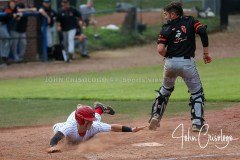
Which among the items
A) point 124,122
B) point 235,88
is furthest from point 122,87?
point 124,122

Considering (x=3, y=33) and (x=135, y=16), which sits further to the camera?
(x=135, y=16)

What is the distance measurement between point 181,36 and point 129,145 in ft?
6.36

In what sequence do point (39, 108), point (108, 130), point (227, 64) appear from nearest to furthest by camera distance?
point (108, 130), point (39, 108), point (227, 64)

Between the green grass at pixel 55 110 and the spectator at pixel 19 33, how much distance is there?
7347 mm

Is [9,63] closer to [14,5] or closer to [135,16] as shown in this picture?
[14,5]

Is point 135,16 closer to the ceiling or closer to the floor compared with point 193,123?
closer to the floor

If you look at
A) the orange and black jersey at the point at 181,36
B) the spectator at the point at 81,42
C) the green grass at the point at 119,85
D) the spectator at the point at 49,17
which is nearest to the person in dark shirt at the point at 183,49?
the orange and black jersey at the point at 181,36

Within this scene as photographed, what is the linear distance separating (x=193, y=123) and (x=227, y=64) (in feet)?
37.3

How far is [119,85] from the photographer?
730 inches

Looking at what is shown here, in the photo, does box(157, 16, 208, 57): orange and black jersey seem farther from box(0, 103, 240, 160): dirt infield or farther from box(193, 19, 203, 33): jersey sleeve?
box(0, 103, 240, 160): dirt infield

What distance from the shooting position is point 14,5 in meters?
→ 23.1

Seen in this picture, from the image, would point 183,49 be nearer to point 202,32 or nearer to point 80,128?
point 202,32

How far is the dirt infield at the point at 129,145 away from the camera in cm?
948

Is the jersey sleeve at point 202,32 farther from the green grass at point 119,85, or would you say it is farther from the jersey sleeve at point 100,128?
the green grass at point 119,85
